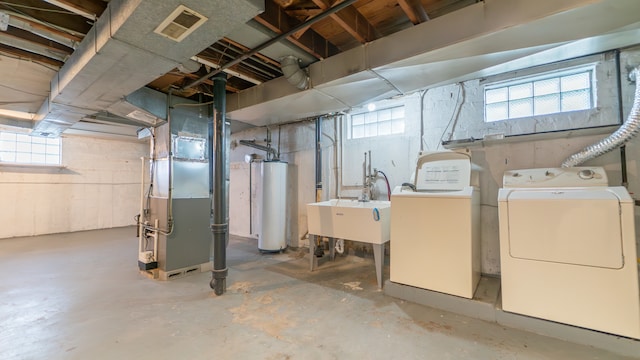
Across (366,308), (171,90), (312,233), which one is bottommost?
(366,308)

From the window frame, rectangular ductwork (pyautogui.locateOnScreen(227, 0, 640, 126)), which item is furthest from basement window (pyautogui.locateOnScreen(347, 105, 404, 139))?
rectangular ductwork (pyautogui.locateOnScreen(227, 0, 640, 126))

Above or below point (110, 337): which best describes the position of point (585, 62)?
above

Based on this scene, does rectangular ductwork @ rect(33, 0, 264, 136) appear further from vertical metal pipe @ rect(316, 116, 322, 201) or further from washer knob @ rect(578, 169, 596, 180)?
washer knob @ rect(578, 169, 596, 180)

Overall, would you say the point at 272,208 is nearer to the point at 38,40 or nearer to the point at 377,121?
the point at 377,121

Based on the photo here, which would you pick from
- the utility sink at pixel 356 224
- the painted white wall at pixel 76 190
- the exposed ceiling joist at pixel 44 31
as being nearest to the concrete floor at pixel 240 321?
the utility sink at pixel 356 224

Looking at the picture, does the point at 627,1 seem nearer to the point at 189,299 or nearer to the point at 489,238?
the point at 489,238

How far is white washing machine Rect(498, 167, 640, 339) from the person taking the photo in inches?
69.1

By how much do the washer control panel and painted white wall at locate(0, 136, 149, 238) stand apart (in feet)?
28.4

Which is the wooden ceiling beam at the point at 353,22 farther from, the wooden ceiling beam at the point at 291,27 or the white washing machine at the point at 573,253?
the white washing machine at the point at 573,253

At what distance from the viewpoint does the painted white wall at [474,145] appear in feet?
7.82

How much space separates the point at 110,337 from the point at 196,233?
1.57 metres

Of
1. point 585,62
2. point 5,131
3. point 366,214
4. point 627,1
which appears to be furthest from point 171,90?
point 5,131

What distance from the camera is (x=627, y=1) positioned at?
4.79 feet

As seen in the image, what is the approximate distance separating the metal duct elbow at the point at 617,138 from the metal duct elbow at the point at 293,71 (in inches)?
102
